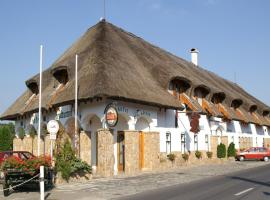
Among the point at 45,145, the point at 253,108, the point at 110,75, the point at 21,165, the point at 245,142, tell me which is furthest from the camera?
the point at 253,108

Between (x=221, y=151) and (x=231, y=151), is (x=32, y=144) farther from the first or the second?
(x=231, y=151)

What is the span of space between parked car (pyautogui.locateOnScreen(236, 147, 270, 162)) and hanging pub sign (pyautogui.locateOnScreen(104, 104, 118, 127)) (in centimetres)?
2373

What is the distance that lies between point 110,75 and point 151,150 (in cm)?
580

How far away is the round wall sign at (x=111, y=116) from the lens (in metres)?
24.0

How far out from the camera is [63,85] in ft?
100

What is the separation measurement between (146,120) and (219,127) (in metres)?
15.2

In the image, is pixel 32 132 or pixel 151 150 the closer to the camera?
pixel 151 150

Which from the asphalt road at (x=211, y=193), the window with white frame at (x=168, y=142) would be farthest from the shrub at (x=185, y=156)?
the asphalt road at (x=211, y=193)

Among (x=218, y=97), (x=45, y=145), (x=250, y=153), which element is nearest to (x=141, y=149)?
(x=45, y=145)

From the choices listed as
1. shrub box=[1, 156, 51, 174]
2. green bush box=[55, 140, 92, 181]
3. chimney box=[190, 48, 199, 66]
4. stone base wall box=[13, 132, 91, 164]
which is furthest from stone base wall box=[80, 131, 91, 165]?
chimney box=[190, 48, 199, 66]

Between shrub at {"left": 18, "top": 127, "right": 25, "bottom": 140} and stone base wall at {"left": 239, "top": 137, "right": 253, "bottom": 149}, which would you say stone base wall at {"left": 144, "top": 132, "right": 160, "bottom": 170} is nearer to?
shrub at {"left": 18, "top": 127, "right": 25, "bottom": 140}

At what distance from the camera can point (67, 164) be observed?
797 inches

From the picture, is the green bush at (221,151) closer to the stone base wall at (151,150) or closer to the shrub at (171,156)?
the shrub at (171,156)

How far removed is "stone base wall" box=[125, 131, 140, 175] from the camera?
2583cm
